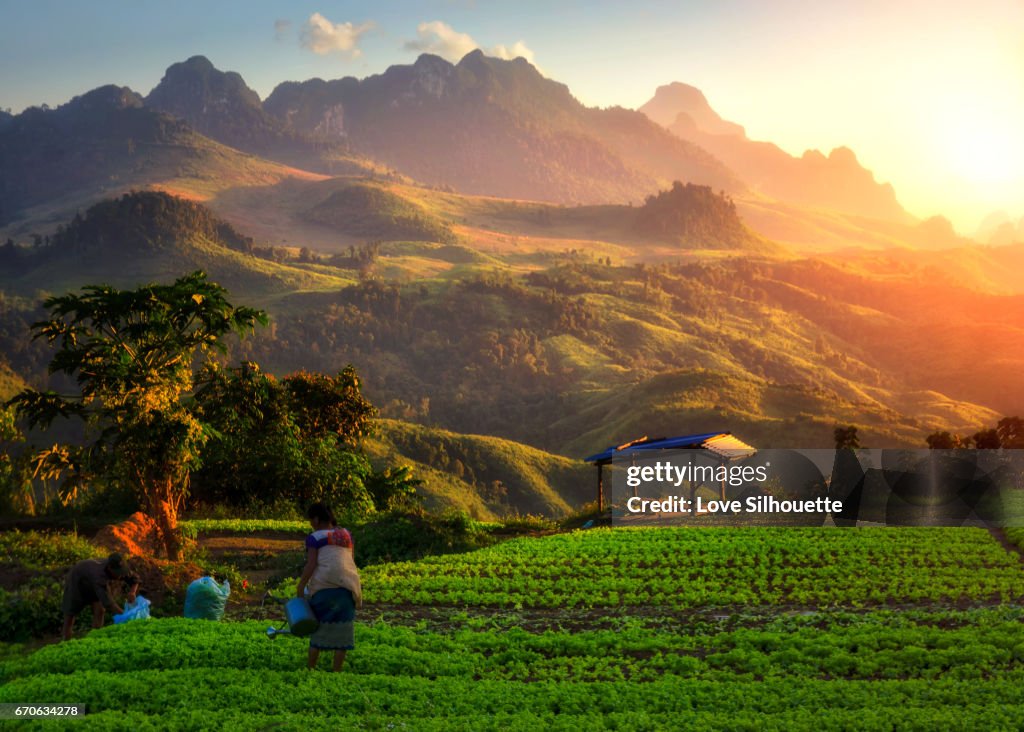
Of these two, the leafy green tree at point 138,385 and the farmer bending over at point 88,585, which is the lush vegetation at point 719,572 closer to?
the leafy green tree at point 138,385

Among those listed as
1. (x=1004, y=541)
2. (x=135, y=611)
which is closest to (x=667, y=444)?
(x=1004, y=541)

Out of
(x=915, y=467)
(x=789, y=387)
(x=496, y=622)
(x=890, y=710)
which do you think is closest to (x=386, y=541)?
(x=496, y=622)

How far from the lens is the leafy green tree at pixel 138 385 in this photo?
25.8 meters

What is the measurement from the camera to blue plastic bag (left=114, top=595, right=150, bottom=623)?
18.3 meters

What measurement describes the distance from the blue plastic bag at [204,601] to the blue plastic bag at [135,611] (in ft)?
2.67

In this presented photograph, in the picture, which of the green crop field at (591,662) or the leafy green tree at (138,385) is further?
the leafy green tree at (138,385)

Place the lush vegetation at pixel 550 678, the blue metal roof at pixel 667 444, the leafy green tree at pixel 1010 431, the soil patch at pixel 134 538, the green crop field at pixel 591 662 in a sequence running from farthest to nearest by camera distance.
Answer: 1. the leafy green tree at pixel 1010 431
2. the blue metal roof at pixel 667 444
3. the soil patch at pixel 134 538
4. the green crop field at pixel 591 662
5. the lush vegetation at pixel 550 678

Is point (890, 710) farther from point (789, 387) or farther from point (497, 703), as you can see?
point (789, 387)

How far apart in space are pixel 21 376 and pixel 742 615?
455 feet

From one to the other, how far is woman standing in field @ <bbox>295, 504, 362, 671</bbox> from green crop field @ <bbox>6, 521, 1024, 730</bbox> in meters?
0.57

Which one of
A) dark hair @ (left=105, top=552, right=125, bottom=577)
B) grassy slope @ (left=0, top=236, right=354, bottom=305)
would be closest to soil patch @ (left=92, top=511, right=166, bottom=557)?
dark hair @ (left=105, top=552, right=125, bottom=577)

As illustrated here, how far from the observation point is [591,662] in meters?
16.4

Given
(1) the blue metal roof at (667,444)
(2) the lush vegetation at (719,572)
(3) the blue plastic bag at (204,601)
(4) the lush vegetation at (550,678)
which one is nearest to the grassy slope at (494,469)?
(1) the blue metal roof at (667,444)

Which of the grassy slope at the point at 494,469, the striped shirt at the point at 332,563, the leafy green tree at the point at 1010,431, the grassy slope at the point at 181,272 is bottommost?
the grassy slope at the point at 494,469
